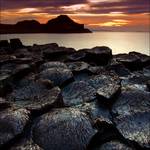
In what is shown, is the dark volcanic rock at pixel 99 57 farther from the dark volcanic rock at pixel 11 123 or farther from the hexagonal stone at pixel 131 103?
the dark volcanic rock at pixel 11 123

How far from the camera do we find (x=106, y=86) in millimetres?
5203

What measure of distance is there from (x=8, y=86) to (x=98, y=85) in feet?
4.40

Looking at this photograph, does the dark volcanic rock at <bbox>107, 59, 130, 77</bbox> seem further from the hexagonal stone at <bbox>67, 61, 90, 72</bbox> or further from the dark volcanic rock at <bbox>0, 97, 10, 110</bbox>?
the dark volcanic rock at <bbox>0, 97, 10, 110</bbox>

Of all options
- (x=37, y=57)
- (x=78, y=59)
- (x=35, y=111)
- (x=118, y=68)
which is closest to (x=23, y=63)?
(x=37, y=57)

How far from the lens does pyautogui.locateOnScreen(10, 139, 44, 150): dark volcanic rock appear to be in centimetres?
378

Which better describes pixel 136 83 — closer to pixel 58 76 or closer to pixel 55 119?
pixel 58 76

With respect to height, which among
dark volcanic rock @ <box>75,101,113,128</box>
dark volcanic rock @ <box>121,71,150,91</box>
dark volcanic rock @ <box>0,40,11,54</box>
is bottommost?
dark volcanic rock @ <box>75,101,113,128</box>

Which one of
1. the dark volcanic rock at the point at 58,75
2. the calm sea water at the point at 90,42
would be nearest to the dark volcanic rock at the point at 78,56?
the dark volcanic rock at the point at 58,75

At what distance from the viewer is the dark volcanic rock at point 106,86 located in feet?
15.9

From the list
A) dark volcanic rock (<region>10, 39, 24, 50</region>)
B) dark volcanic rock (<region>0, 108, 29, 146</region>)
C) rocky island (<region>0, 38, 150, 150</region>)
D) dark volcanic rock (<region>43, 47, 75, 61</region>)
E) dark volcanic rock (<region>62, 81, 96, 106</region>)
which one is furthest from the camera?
dark volcanic rock (<region>10, 39, 24, 50</region>)

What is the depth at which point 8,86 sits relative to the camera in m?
5.45

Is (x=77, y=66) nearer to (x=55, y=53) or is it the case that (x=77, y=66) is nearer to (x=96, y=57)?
(x=96, y=57)

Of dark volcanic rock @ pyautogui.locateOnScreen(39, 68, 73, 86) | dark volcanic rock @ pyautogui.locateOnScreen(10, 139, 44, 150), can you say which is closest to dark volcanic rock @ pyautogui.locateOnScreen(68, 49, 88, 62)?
dark volcanic rock @ pyautogui.locateOnScreen(39, 68, 73, 86)

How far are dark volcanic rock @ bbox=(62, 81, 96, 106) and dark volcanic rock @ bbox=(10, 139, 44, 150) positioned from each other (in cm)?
118
